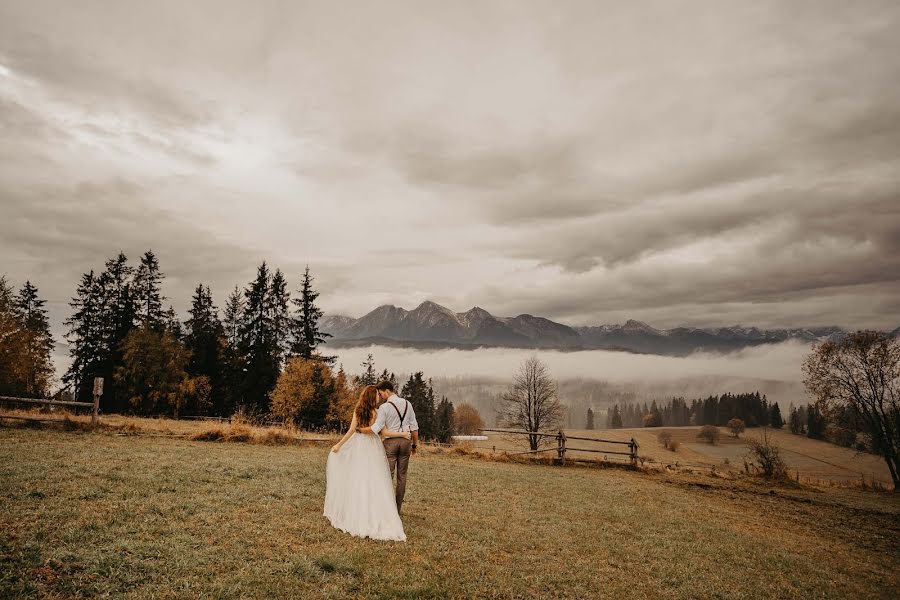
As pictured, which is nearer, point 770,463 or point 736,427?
point 770,463

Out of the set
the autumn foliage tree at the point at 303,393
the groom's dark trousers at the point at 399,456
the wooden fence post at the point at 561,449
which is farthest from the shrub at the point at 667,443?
the groom's dark trousers at the point at 399,456

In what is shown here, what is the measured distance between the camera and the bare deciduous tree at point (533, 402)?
59406mm

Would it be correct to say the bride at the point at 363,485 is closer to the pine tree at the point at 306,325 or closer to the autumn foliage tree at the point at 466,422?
the pine tree at the point at 306,325

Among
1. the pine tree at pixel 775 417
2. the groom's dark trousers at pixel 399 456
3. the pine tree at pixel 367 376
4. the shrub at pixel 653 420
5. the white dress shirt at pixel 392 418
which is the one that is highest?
the pine tree at pixel 367 376

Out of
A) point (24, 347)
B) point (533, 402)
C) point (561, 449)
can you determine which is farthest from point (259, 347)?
point (561, 449)

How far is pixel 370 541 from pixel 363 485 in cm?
110

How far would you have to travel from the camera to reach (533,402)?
197ft

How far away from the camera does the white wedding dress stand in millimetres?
8852

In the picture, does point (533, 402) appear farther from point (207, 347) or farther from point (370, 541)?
point (370, 541)

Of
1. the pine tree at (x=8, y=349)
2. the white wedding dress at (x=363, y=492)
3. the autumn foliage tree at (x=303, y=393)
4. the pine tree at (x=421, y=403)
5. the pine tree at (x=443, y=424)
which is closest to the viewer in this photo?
the white wedding dress at (x=363, y=492)

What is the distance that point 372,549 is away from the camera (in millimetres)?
7941

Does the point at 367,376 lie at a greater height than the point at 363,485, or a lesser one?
greater

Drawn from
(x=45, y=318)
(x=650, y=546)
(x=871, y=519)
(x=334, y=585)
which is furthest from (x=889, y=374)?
(x=45, y=318)

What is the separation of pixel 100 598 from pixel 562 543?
8134 mm
